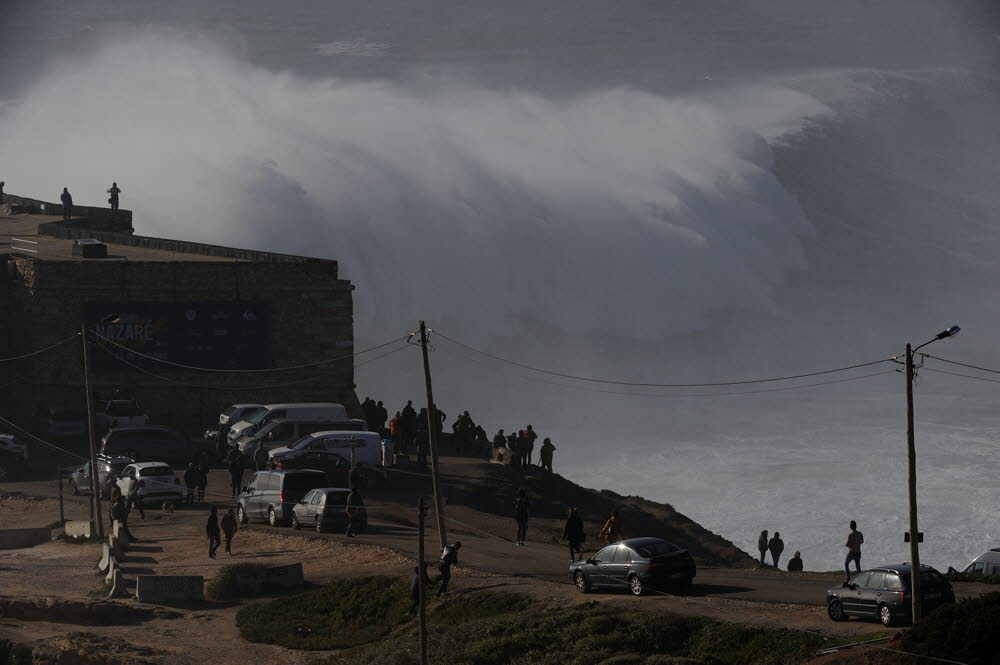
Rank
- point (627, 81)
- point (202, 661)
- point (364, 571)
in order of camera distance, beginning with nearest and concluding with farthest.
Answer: point (202, 661), point (364, 571), point (627, 81)

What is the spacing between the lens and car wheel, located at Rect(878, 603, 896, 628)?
70.3 ft

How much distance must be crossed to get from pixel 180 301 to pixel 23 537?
37.5 feet

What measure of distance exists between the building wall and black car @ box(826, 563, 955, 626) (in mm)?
24283

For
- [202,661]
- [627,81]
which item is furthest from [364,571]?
[627,81]

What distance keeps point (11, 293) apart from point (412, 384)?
2446 centimetres

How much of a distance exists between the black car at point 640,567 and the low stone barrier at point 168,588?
8406 mm

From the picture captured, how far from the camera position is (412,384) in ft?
217

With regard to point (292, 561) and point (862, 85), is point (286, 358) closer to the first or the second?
point (292, 561)

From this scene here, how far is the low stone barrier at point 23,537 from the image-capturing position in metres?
33.9

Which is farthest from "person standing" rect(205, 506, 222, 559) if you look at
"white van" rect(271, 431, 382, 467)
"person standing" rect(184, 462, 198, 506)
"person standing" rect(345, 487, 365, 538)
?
"white van" rect(271, 431, 382, 467)

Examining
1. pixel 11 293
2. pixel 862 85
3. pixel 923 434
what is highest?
pixel 862 85

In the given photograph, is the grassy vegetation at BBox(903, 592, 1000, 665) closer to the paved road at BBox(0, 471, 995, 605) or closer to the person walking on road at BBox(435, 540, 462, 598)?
the paved road at BBox(0, 471, 995, 605)

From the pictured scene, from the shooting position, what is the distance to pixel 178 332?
4388cm

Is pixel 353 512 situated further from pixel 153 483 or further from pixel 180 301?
pixel 180 301
